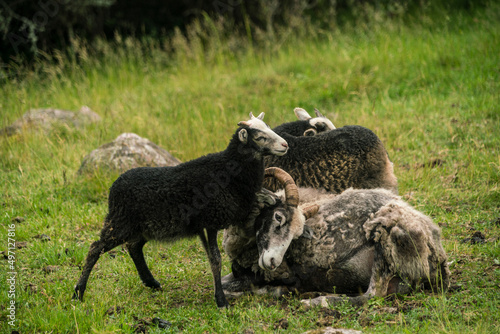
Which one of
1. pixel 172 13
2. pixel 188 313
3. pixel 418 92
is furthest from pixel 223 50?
pixel 188 313

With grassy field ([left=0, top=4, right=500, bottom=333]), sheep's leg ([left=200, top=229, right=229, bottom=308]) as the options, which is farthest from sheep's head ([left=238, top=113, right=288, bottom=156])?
grassy field ([left=0, top=4, right=500, bottom=333])

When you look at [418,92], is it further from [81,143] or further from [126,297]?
[126,297]

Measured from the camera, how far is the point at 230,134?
9.33 metres

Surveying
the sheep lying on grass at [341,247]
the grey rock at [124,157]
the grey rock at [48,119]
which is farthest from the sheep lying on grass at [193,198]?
the grey rock at [48,119]

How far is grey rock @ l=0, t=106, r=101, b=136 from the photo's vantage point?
31.3ft

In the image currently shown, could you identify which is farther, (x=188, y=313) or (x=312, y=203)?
(x=312, y=203)

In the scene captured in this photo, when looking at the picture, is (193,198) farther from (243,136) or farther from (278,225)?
(278,225)

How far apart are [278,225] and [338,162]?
1474 millimetres

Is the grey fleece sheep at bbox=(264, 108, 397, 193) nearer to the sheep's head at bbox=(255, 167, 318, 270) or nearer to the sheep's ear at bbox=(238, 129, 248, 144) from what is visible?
the sheep's head at bbox=(255, 167, 318, 270)

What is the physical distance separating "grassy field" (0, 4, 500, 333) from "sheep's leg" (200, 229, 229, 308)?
0.13m

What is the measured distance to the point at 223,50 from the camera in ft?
45.9

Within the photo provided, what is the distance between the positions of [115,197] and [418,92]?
767cm

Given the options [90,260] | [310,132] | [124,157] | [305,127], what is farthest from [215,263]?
[124,157]

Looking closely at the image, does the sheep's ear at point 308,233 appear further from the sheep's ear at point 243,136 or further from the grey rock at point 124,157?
the grey rock at point 124,157
